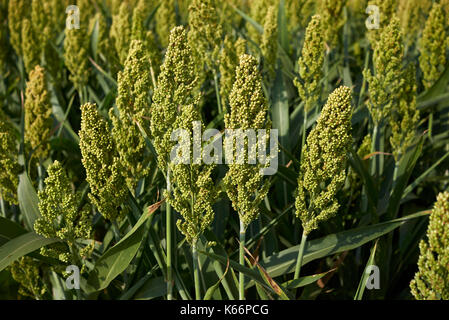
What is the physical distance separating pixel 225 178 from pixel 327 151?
35cm

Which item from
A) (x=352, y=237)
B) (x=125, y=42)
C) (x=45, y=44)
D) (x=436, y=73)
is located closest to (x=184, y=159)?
(x=352, y=237)

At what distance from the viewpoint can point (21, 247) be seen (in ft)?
5.35

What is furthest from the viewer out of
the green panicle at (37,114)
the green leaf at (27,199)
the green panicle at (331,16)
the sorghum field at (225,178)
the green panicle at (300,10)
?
the green panicle at (300,10)

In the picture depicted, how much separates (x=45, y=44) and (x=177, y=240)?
2.37 meters

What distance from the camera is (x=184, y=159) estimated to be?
1444 mm

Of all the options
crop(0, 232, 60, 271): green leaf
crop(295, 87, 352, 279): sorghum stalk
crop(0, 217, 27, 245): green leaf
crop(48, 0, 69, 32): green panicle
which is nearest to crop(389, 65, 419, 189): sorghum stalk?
crop(295, 87, 352, 279): sorghum stalk

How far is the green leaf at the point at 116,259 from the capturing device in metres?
1.68

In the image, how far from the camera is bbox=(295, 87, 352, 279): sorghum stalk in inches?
57.9

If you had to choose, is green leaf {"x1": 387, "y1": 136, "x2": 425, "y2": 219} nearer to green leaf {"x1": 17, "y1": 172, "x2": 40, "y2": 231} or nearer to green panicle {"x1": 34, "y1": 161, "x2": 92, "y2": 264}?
green panicle {"x1": 34, "y1": 161, "x2": 92, "y2": 264}

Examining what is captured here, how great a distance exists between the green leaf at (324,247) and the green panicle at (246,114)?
51 centimetres

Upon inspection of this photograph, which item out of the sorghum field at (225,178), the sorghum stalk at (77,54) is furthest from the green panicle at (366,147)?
the sorghum stalk at (77,54)

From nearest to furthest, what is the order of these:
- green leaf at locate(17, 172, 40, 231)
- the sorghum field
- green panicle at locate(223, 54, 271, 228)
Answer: green panicle at locate(223, 54, 271, 228) → the sorghum field → green leaf at locate(17, 172, 40, 231)

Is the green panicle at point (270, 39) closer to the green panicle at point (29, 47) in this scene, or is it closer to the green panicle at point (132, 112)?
the green panicle at point (132, 112)
